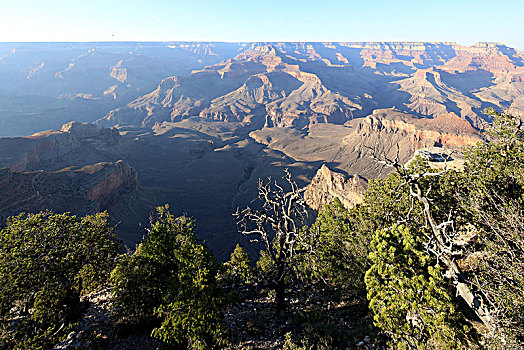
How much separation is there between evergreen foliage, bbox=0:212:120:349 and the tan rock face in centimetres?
3477

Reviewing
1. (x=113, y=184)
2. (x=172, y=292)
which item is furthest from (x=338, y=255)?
(x=113, y=184)

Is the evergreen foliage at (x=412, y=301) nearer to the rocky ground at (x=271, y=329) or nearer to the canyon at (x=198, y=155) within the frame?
the rocky ground at (x=271, y=329)

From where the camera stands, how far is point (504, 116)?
14.4m

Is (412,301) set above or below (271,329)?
above

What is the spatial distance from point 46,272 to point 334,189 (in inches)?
1921

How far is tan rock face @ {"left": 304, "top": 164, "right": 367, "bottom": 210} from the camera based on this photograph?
4584 centimetres

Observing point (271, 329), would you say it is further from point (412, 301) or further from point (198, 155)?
point (198, 155)

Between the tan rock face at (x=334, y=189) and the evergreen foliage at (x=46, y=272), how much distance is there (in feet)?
114

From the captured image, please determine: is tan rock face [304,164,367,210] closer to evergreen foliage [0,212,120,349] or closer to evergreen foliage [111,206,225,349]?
evergreen foliage [111,206,225,349]

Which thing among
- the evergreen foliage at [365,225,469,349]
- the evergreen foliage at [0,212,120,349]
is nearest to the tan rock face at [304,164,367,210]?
the evergreen foliage at [365,225,469,349]

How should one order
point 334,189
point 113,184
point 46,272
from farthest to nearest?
point 113,184 < point 334,189 < point 46,272

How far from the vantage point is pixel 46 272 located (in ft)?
43.4

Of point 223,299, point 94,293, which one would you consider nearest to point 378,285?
point 223,299

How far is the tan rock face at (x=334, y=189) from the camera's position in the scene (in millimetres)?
45844
